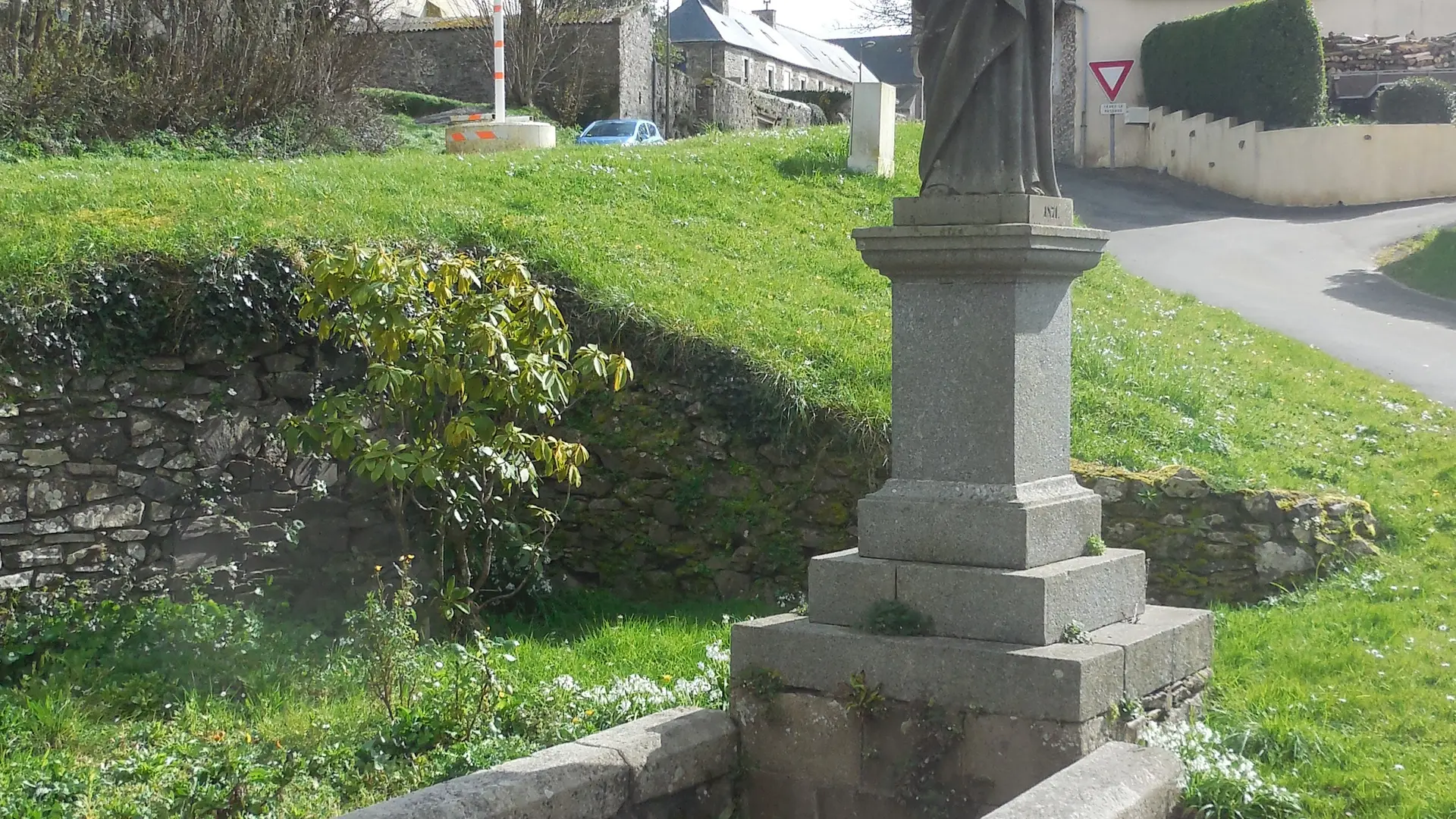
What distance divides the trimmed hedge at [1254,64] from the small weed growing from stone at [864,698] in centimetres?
2079

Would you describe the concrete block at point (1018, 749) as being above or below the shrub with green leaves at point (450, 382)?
below

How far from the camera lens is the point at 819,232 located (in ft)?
40.8

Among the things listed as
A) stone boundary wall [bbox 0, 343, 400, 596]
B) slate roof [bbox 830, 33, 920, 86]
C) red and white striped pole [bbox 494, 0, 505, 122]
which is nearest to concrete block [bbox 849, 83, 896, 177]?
red and white striped pole [bbox 494, 0, 505, 122]

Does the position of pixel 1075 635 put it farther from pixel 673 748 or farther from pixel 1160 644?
pixel 673 748

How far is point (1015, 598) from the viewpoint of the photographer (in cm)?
439

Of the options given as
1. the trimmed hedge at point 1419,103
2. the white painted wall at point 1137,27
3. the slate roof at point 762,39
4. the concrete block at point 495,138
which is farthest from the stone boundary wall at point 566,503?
the slate roof at point 762,39

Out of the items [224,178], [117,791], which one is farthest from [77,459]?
[224,178]

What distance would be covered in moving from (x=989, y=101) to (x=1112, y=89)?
18.2m

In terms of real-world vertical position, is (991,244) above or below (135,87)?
below

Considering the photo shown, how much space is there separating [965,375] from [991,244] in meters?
0.47

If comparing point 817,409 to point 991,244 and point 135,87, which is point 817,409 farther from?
point 135,87

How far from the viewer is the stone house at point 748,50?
3994 cm

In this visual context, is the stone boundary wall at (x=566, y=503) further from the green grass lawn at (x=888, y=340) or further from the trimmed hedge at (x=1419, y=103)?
the trimmed hedge at (x=1419, y=103)

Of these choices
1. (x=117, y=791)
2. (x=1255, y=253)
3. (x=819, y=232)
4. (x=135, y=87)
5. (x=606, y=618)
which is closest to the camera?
(x=117, y=791)
